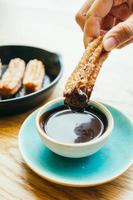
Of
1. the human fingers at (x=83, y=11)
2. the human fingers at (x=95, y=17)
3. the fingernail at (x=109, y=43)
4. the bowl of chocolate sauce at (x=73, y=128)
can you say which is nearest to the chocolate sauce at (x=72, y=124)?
the bowl of chocolate sauce at (x=73, y=128)

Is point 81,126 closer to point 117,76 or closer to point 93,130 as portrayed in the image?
point 93,130

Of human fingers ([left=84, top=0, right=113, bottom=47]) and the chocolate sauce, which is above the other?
human fingers ([left=84, top=0, right=113, bottom=47])

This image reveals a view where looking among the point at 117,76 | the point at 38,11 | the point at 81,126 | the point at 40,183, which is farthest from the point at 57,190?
the point at 38,11

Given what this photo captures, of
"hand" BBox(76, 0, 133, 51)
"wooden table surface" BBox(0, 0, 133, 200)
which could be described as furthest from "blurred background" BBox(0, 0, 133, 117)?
"hand" BBox(76, 0, 133, 51)

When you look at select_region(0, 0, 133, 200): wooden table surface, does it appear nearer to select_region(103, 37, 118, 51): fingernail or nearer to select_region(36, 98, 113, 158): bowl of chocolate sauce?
select_region(36, 98, 113, 158): bowl of chocolate sauce

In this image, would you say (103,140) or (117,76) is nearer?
(103,140)

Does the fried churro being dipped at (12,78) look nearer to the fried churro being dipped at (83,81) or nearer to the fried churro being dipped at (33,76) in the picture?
the fried churro being dipped at (33,76)

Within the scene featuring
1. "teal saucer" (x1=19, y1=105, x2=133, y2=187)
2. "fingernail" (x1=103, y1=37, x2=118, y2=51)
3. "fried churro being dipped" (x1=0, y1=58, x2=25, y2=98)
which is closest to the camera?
"teal saucer" (x1=19, y1=105, x2=133, y2=187)
